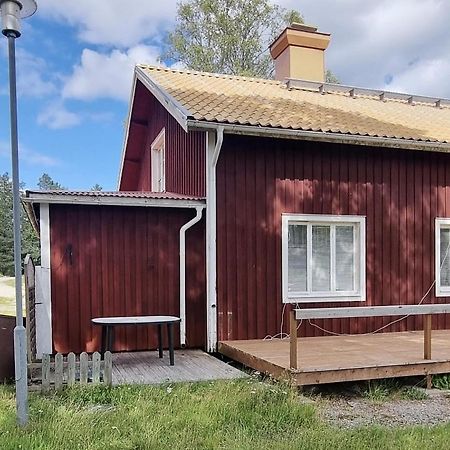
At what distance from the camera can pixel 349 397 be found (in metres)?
5.76

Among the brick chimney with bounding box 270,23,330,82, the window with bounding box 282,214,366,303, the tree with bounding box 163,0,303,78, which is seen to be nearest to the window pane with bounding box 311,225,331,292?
the window with bounding box 282,214,366,303

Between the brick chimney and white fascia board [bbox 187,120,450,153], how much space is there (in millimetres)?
4337

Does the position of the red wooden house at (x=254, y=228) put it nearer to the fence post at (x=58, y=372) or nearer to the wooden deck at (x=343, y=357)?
Answer: the wooden deck at (x=343, y=357)

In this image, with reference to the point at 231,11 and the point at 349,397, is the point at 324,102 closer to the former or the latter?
the point at 349,397

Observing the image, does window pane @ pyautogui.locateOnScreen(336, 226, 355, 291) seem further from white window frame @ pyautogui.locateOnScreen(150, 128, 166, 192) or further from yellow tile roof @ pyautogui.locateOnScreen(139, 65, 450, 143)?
white window frame @ pyautogui.locateOnScreen(150, 128, 166, 192)

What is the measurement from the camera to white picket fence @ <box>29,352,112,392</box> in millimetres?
5156

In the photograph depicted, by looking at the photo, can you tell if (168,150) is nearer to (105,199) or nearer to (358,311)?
(105,199)

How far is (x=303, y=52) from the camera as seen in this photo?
11.8 m

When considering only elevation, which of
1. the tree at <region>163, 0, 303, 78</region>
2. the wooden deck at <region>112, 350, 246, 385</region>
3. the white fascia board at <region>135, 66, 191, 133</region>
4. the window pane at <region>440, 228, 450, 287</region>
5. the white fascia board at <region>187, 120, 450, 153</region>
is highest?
the tree at <region>163, 0, 303, 78</region>

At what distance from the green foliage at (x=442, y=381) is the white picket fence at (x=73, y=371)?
393 centimetres

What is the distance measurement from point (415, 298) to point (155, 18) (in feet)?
66.2

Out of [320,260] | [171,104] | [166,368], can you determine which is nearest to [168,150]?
[171,104]

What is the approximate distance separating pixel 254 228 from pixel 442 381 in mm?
3177

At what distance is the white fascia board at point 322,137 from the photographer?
22.6 feet
